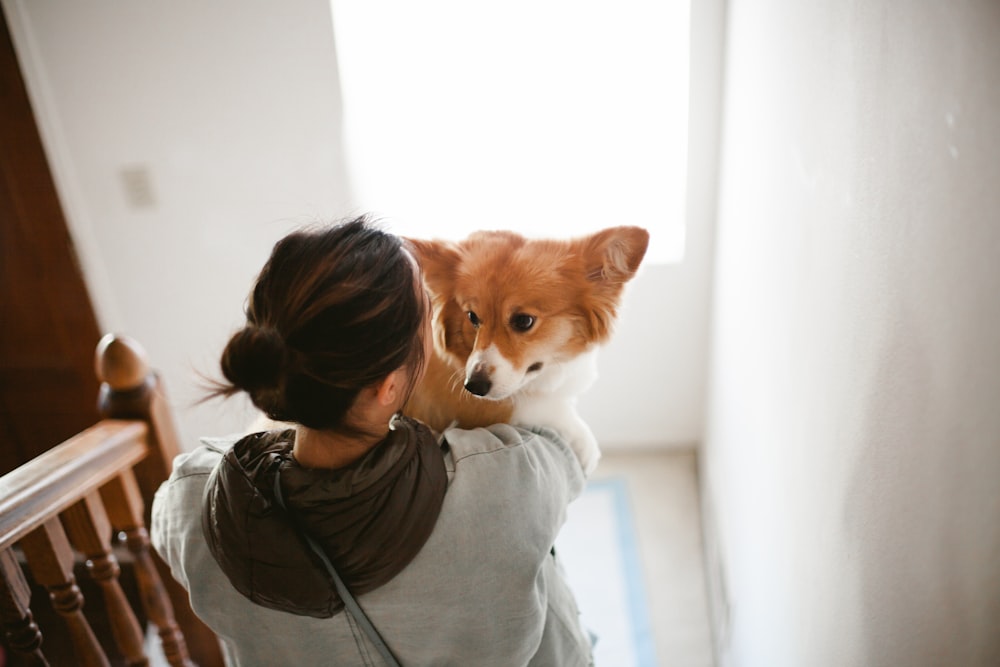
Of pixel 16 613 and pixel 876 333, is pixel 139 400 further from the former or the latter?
pixel 876 333

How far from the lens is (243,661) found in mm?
946

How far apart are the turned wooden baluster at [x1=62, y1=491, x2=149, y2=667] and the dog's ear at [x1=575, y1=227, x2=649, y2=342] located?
1063 mm

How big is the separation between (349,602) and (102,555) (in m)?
0.85

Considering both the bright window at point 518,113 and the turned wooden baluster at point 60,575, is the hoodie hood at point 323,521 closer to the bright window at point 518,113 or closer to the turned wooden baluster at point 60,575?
the turned wooden baluster at point 60,575

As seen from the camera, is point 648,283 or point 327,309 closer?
point 327,309

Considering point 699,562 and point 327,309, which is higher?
point 327,309

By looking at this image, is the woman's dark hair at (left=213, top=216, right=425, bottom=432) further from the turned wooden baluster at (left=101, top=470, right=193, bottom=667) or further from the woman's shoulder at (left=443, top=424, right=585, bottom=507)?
the turned wooden baluster at (left=101, top=470, right=193, bottom=667)

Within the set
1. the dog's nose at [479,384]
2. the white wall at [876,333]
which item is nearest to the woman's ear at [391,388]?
the dog's nose at [479,384]

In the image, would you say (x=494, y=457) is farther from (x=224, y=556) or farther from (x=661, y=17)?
(x=661, y=17)

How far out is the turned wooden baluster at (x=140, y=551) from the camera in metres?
1.42

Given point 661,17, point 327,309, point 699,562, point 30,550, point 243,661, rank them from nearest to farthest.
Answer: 1. point 327,309
2. point 243,661
3. point 30,550
4. point 661,17
5. point 699,562

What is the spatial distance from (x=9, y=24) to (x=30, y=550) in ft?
6.25

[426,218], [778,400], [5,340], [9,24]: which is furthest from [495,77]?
[5,340]

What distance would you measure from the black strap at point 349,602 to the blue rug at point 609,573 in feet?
4.24
